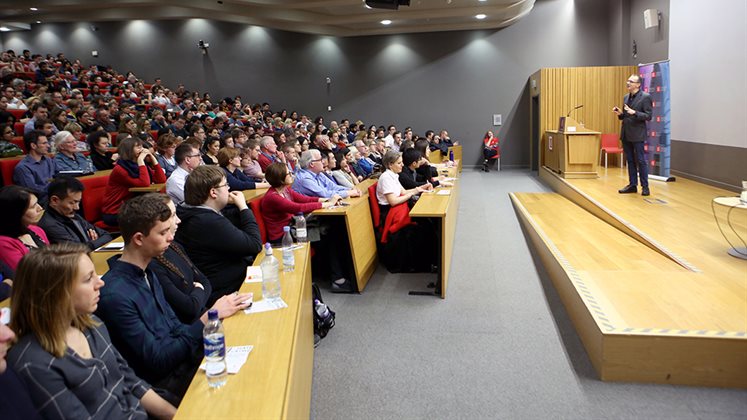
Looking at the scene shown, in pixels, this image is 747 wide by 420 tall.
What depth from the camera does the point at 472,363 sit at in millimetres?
3193

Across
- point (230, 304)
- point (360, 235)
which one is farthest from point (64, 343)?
point (360, 235)

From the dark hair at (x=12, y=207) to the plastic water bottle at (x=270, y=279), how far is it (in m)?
1.34

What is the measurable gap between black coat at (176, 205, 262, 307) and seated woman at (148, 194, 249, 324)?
1.02 feet

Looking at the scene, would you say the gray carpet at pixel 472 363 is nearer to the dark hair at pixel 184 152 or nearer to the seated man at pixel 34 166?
the dark hair at pixel 184 152

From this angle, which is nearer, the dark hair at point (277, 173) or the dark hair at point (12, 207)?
the dark hair at point (12, 207)

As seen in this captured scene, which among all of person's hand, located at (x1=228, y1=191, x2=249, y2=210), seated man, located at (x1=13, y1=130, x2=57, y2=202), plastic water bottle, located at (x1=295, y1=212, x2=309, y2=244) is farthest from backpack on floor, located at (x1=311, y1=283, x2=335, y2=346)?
seated man, located at (x1=13, y1=130, x2=57, y2=202)

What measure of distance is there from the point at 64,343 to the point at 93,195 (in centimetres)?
399

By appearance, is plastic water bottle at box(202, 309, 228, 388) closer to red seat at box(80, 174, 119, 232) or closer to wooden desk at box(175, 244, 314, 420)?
wooden desk at box(175, 244, 314, 420)

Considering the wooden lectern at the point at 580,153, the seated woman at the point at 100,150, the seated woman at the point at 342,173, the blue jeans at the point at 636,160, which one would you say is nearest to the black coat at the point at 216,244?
the seated woman at the point at 342,173

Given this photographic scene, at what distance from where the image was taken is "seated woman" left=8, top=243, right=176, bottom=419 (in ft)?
4.63

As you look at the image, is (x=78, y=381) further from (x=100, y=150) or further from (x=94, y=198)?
(x=100, y=150)

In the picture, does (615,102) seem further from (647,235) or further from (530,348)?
(530,348)

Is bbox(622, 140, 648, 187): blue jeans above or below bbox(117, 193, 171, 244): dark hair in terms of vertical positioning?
below

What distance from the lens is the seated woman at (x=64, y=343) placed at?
4.63 ft
